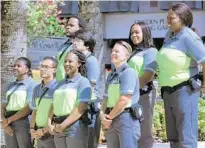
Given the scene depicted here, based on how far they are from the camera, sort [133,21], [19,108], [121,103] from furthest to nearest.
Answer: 1. [133,21]
2. [19,108]
3. [121,103]

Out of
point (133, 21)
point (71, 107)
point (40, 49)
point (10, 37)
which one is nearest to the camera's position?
point (71, 107)

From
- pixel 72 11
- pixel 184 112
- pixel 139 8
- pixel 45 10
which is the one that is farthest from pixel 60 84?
pixel 139 8

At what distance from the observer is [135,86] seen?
5.73 m

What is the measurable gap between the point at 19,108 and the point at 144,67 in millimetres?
1779

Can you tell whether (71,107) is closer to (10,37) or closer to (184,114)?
(184,114)

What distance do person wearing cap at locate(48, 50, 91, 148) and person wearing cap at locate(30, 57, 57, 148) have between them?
0.24 metres

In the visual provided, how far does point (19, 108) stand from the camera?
7.03 meters

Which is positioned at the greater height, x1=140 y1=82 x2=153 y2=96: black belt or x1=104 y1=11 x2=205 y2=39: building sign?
x1=104 y1=11 x2=205 y2=39: building sign

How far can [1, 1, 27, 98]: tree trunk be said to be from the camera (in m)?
9.16

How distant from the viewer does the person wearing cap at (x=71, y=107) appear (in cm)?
600

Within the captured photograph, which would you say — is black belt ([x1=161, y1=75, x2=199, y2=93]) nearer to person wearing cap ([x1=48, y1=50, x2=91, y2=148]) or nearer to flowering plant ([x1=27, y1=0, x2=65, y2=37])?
person wearing cap ([x1=48, y1=50, x2=91, y2=148])

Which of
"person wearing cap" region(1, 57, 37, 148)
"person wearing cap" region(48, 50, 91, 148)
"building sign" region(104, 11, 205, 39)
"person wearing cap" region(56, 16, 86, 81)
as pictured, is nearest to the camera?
"person wearing cap" region(48, 50, 91, 148)

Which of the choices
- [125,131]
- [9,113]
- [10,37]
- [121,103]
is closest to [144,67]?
[121,103]

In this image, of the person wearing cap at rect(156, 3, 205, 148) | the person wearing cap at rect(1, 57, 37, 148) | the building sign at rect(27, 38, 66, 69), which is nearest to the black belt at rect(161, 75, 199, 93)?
the person wearing cap at rect(156, 3, 205, 148)
